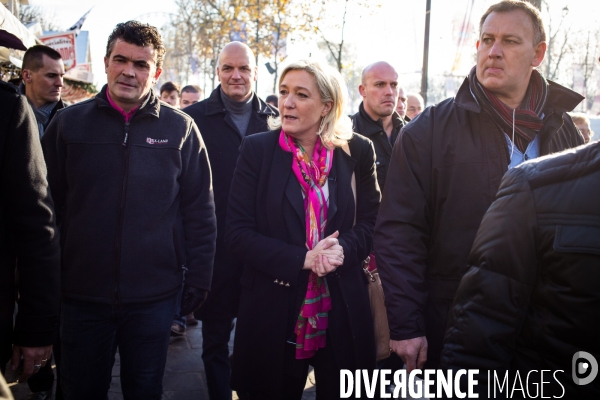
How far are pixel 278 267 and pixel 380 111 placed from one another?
258 centimetres

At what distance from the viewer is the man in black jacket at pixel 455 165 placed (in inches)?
101

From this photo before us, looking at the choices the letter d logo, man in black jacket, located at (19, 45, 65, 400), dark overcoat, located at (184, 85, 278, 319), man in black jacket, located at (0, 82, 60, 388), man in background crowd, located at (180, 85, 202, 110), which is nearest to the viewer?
the letter d logo

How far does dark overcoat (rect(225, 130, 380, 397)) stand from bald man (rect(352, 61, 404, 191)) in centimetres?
172

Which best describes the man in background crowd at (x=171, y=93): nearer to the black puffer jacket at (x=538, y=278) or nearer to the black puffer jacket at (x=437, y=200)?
the black puffer jacket at (x=437, y=200)

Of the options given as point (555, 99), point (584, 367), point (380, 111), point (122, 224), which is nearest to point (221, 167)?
point (122, 224)

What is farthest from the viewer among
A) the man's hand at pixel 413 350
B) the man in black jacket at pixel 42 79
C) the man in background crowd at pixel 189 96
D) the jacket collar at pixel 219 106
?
the man in background crowd at pixel 189 96

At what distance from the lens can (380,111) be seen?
195 inches

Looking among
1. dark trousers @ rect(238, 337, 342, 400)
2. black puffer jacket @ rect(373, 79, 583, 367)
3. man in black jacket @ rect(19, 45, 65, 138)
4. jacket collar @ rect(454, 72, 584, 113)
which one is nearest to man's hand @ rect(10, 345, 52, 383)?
dark trousers @ rect(238, 337, 342, 400)

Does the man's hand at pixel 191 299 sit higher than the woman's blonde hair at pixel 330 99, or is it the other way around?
the woman's blonde hair at pixel 330 99

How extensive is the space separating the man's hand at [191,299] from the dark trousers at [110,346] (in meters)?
0.10

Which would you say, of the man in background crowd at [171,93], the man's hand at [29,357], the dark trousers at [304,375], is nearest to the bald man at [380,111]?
the dark trousers at [304,375]

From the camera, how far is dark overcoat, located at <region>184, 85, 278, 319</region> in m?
3.85

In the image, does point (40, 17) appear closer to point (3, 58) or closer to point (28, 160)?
point (3, 58)

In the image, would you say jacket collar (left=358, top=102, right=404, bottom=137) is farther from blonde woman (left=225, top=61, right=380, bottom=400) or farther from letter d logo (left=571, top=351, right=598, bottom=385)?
letter d logo (left=571, top=351, right=598, bottom=385)
